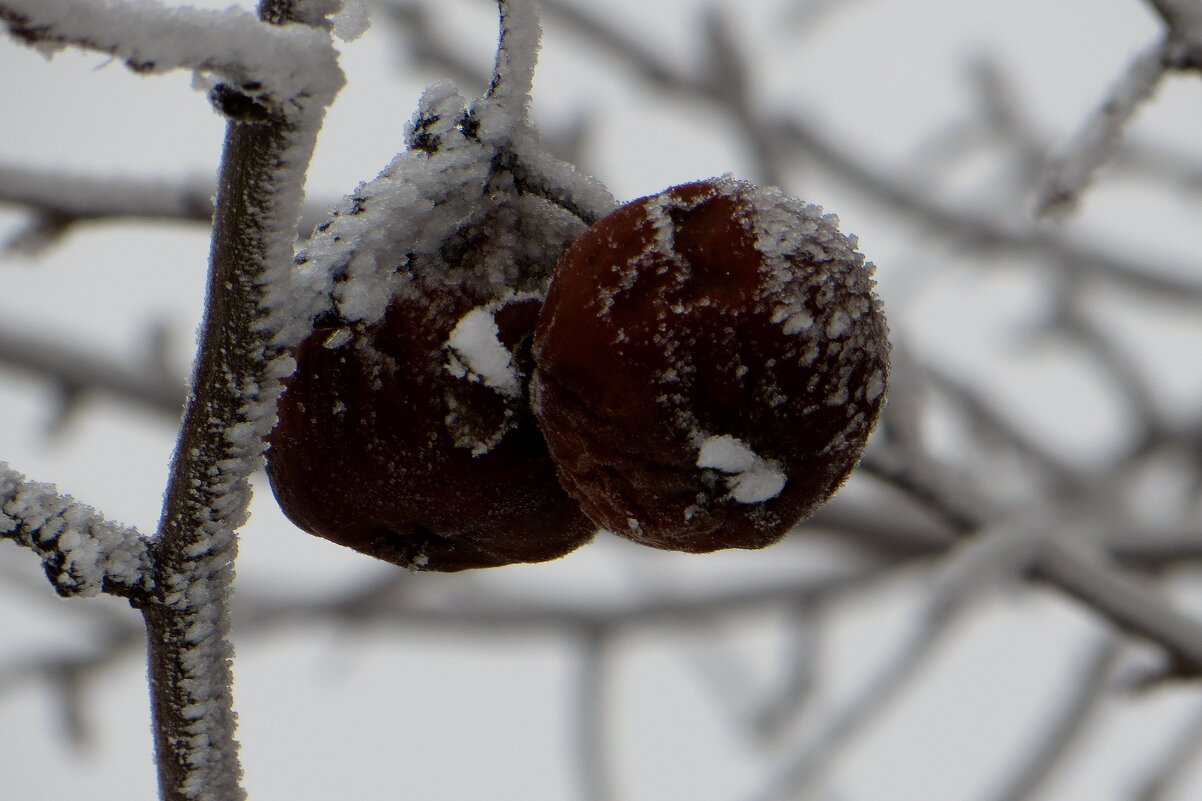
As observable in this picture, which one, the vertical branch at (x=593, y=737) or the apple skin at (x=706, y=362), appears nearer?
the apple skin at (x=706, y=362)

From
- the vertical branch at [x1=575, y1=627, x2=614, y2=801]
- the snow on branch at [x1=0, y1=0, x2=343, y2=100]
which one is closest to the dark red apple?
the snow on branch at [x1=0, y1=0, x2=343, y2=100]

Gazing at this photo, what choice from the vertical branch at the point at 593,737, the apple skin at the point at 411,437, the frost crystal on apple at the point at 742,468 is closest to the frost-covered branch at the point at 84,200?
the apple skin at the point at 411,437

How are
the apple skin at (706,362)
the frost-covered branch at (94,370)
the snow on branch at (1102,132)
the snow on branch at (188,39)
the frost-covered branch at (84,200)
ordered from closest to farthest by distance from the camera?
the snow on branch at (188,39), the apple skin at (706,362), the snow on branch at (1102,132), the frost-covered branch at (84,200), the frost-covered branch at (94,370)

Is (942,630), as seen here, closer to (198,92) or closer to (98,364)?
(198,92)

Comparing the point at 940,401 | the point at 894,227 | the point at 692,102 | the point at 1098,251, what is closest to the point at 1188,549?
the point at 940,401

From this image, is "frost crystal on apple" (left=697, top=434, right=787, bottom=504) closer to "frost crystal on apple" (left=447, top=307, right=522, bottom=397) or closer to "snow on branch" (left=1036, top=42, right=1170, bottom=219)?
"frost crystal on apple" (left=447, top=307, right=522, bottom=397)

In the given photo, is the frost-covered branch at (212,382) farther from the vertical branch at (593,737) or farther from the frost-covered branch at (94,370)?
the vertical branch at (593,737)
